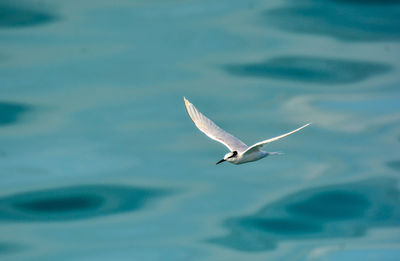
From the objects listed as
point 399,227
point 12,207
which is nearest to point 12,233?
point 12,207

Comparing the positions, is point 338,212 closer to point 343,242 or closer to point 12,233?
point 343,242

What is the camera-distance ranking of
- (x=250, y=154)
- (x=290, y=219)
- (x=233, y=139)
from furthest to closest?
1. (x=290, y=219)
2. (x=233, y=139)
3. (x=250, y=154)

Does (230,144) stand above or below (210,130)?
below

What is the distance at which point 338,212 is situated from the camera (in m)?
24.3

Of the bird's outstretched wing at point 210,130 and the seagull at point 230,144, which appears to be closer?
the seagull at point 230,144

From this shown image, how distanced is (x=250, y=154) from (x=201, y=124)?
155cm

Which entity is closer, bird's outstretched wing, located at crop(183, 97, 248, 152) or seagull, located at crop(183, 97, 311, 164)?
seagull, located at crop(183, 97, 311, 164)

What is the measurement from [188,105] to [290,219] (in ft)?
35.1

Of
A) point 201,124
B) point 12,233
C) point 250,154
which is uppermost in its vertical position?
point 12,233

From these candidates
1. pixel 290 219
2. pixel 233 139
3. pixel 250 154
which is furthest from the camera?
pixel 290 219

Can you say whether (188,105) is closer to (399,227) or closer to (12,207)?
(12,207)

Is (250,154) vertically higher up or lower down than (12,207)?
lower down

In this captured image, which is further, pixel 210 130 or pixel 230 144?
pixel 210 130

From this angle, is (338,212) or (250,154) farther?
(338,212)
